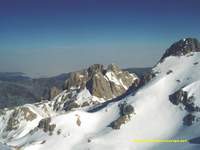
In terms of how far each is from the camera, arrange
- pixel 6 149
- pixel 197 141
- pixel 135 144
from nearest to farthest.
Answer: pixel 197 141, pixel 6 149, pixel 135 144

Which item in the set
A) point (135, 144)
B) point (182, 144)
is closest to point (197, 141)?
point (182, 144)

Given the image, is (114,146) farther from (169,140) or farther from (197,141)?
(197,141)

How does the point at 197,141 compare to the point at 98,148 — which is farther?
the point at 98,148

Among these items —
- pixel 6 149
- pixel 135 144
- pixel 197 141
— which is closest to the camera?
pixel 197 141

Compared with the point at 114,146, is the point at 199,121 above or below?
above

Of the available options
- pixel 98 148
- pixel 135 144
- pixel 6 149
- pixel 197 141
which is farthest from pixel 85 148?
pixel 197 141

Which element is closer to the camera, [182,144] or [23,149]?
[182,144]

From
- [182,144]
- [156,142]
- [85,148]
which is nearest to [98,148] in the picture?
[85,148]

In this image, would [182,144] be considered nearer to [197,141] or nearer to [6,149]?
[197,141]

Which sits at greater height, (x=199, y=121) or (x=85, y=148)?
(x=199, y=121)
